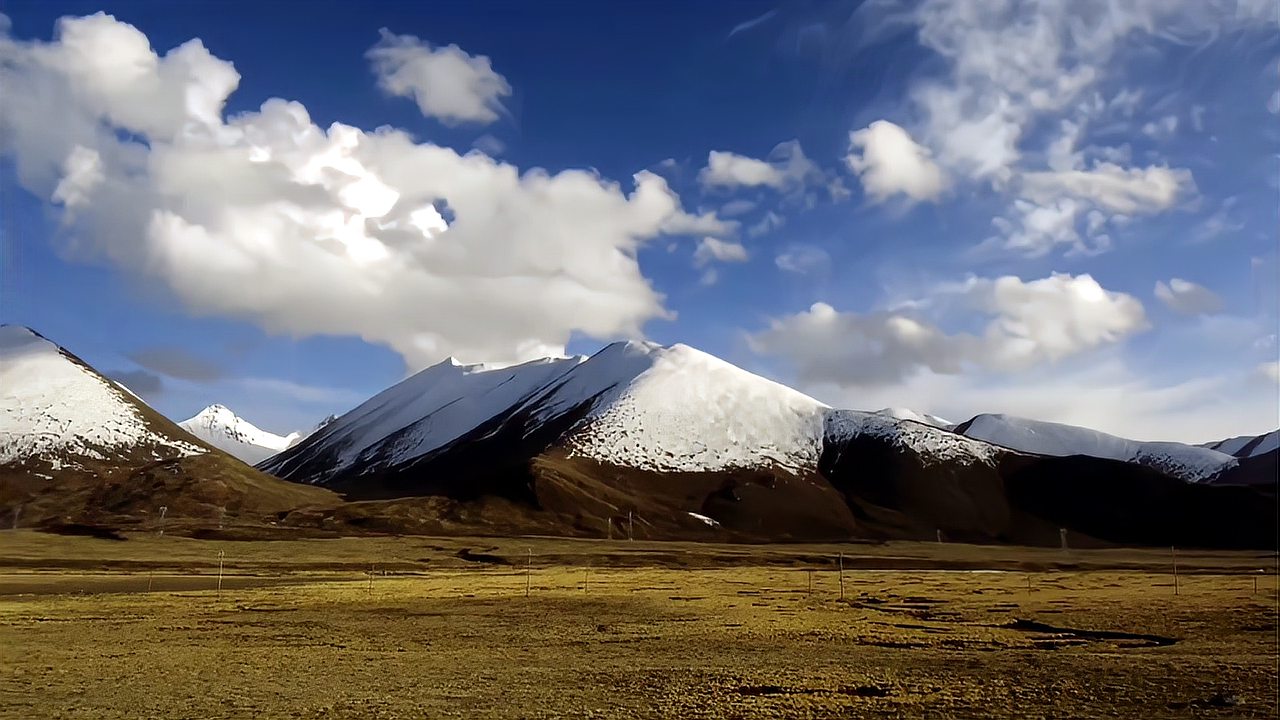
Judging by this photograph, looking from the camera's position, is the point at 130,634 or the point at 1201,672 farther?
the point at 130,634

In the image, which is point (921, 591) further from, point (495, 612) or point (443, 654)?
point (443, 654)

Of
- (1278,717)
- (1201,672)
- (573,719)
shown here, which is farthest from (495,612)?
(1278,717)

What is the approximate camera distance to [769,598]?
65.6m

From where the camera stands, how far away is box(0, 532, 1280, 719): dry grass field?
80.3 feet

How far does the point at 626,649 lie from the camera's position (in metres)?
36.0

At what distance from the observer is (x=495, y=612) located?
52.8 meters

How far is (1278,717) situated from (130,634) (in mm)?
42817

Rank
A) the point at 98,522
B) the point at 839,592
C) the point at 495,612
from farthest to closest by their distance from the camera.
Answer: the point at 98,522 < the point at 839,592 < the point at 495,612

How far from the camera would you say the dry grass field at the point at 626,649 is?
963 inches

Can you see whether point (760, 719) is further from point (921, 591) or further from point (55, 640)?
point (921, 591)

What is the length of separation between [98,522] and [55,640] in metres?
181

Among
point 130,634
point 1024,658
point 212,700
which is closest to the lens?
point 212,700

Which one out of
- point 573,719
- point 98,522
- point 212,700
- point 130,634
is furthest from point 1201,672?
point 98,522

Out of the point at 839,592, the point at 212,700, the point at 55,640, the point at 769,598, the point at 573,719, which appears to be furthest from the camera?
the point at 839,592
